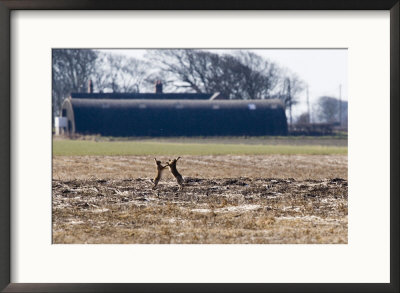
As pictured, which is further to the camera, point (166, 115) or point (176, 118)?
point (176, 118)

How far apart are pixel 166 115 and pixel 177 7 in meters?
26.2

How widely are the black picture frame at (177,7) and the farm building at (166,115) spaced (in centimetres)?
2476

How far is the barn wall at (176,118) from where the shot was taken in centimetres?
3006

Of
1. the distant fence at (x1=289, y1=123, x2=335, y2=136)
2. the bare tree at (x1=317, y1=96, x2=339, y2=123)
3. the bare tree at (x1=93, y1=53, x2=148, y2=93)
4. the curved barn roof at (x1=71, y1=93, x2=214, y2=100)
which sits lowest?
the distant fence at (x1=289, y1=123, x2=335, y2=136)

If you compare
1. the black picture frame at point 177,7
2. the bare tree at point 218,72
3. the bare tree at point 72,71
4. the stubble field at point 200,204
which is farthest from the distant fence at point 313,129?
the black picture frame at point 177,7

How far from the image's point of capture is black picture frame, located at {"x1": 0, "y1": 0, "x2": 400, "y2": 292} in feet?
15.8

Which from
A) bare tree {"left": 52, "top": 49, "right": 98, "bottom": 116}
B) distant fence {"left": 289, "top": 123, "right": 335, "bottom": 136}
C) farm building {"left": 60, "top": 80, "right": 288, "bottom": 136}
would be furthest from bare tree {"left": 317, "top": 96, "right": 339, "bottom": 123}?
bare tree {"left": 52, "top": 49, "right": 98, "bottom": 116}

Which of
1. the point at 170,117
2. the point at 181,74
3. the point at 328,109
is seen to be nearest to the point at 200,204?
the point at 170,117

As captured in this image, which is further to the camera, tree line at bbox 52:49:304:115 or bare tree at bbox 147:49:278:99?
bare tree at bbox 147:49:278:99

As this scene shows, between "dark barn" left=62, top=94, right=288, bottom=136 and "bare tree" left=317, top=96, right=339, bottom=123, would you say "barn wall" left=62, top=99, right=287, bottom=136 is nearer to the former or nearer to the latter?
"dark barn" left=62, top=94, right=288, bottom=136

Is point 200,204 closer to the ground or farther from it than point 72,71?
closer to the ground

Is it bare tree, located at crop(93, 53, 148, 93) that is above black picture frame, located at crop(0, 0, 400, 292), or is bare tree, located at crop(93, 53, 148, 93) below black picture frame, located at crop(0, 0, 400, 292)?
above

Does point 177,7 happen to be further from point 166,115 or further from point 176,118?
point 176,118

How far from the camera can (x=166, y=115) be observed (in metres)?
31.1
